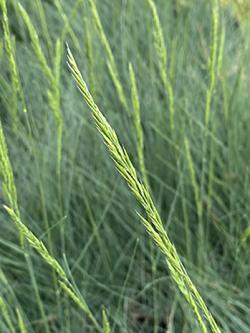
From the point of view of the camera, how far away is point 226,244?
1580mm

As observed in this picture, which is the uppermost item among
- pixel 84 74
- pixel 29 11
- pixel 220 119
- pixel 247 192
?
pixel 29 11

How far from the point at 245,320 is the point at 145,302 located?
31 cm

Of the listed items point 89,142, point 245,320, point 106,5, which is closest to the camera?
point 245,320

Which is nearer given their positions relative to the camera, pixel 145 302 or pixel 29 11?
pixel 145 302

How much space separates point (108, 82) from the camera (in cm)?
207

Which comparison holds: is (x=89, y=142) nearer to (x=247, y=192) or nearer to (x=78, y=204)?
(x=78, y=204)

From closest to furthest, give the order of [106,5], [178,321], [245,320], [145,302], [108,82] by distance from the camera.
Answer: [245,320] < [178,321] < [145,302] < [108,82] < [106,5]

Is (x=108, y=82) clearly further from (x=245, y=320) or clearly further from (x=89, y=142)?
(x=245, y=320)

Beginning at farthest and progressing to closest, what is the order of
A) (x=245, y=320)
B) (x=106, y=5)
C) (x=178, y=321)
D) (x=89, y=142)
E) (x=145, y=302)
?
(x=106, y=5), (x=89, y=142), (x=145, y=302), (x=178, y=321), (x=245, y=320)

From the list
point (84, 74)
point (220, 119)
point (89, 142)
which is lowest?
point (220, 119)

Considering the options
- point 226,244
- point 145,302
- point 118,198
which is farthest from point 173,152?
point 145,302

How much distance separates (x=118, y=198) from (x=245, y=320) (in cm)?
53

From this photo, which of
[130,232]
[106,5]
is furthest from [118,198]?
[106,5]

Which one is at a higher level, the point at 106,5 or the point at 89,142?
the point at 106,5
